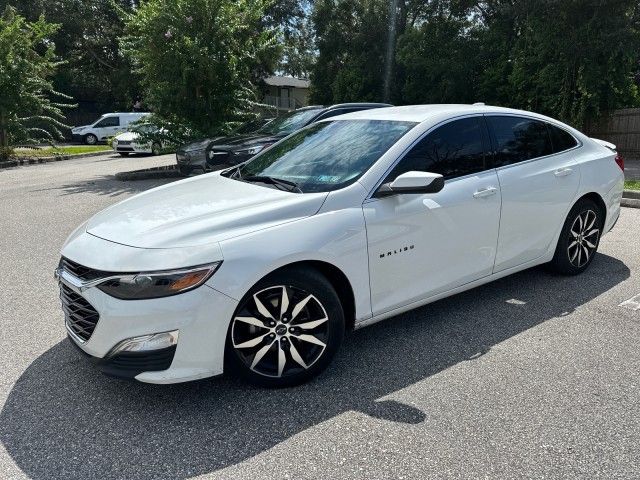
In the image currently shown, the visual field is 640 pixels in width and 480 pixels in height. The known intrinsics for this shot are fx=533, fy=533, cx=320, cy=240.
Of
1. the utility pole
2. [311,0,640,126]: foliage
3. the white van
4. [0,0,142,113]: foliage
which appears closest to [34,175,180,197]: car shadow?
[311,0,640,126]: foliage

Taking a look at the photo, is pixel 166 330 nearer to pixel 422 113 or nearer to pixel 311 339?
pixel 311 339

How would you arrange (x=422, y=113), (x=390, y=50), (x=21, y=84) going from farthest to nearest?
1. (x=390, y=50)
2. (x=21, y=84)
3. (x=422, y=113)

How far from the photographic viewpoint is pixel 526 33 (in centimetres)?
1661

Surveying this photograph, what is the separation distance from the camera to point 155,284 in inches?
108

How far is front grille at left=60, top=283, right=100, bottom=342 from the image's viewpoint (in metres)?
2.89

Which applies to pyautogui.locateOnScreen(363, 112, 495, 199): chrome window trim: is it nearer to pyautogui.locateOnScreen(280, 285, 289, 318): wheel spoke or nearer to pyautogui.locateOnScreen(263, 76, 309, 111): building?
pyautogui.locateOnScreen(280, 285, 289, 318): wheel spoke

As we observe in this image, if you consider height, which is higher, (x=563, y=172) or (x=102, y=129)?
(x=102, y=129)

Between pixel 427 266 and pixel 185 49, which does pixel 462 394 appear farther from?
pixel 185 49

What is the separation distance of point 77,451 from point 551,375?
274 cm

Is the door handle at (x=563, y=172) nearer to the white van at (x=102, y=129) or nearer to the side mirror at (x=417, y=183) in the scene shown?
the side mirror at (x=417, y=183)

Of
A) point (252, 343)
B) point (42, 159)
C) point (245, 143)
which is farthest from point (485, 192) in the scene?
point (42, 159)

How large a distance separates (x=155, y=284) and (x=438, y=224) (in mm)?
1944

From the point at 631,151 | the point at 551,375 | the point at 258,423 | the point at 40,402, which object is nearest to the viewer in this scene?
the point at 258,423

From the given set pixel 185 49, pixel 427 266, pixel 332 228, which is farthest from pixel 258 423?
pixel 185 49
